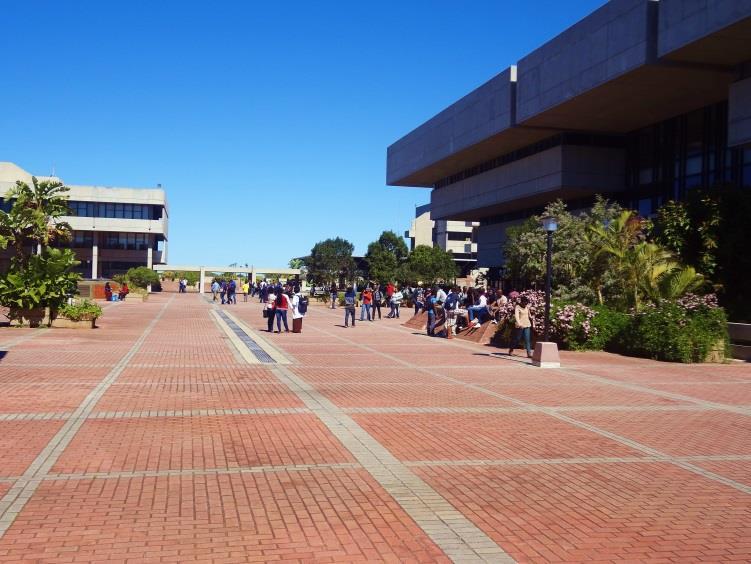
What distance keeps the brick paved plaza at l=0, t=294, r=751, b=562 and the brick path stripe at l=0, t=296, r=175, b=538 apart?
23 mm

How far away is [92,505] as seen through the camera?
5.66m

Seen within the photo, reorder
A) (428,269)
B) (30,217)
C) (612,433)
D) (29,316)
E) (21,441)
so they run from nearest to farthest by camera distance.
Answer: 1. (21,441)
2. (612,433)
3. (29,316)
4. (30,217)
5. (428,269)

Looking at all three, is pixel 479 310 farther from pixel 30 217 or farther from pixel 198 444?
pixel 198 444

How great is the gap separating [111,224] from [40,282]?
6469 centimetres

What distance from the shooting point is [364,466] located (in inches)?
275

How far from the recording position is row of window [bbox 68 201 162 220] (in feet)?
276

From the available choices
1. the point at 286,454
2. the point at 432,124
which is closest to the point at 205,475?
the point at 286,454

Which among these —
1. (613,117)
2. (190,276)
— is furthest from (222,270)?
(613,117)

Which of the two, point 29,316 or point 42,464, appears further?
point 29,316

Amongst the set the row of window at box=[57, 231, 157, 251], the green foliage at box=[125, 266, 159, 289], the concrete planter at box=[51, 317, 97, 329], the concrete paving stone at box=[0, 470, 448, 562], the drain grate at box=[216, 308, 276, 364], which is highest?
the row of window at box=[57, 231, 157, 251]

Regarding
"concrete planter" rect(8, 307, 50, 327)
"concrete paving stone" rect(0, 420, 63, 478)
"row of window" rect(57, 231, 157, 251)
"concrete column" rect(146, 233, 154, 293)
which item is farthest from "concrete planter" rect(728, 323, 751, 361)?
"concrete column" rect(146, 233, 154, 293)

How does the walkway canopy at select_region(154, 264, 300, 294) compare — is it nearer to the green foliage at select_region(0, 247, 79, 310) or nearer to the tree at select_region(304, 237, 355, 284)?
the tree at select_region(304, 237, 355, 284)

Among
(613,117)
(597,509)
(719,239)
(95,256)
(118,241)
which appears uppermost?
(613,117)

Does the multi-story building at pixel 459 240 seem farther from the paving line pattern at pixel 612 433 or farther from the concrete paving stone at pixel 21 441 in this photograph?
the concrete paving stone at pixel 21 441
